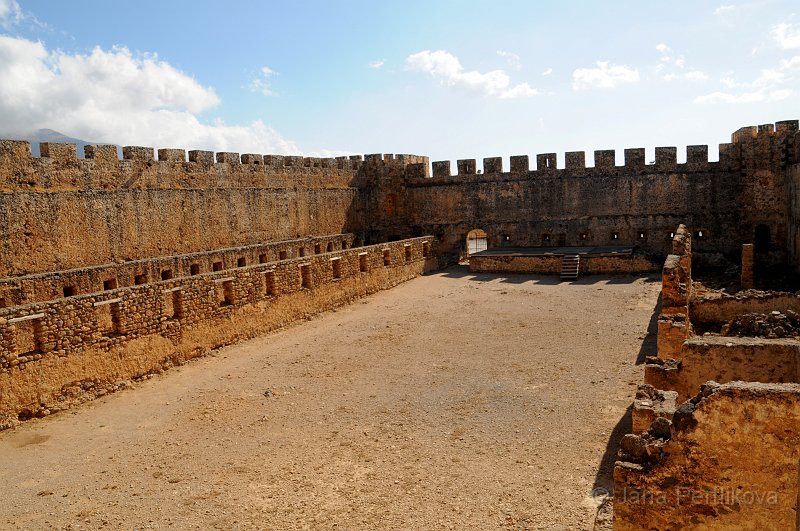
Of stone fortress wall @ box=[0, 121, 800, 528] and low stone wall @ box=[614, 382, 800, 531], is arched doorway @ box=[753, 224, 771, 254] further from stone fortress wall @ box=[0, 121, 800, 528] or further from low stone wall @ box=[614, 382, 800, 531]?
low stone wall @ box=[614, 382, 800, 531]

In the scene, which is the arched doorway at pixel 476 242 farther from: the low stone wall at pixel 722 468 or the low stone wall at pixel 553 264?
the low stone wall at pixel 722 468

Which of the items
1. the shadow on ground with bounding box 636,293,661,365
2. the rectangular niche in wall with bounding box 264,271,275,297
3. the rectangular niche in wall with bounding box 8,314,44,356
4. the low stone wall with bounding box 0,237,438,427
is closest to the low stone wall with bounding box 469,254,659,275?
the shadow on ground with bounding box 636,293,661,365

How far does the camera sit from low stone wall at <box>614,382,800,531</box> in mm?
4332

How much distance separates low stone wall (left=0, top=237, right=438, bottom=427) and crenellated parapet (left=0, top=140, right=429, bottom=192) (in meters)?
5.85

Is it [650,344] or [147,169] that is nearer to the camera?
[650,344]

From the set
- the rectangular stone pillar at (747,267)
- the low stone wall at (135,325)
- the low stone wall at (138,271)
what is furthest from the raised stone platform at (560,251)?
the low stone wall at (135,325)

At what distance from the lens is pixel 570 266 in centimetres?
1959

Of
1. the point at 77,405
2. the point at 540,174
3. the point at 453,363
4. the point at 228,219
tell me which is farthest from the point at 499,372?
the point at 540,174

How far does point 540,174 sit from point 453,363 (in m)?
14.5

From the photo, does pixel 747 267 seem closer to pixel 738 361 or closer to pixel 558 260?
pixel 558 260

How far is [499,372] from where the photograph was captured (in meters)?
9.77

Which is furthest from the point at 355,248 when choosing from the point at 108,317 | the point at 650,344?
the point at 650,344

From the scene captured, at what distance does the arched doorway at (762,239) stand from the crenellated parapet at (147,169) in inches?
598

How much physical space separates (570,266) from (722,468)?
51.0 feet
